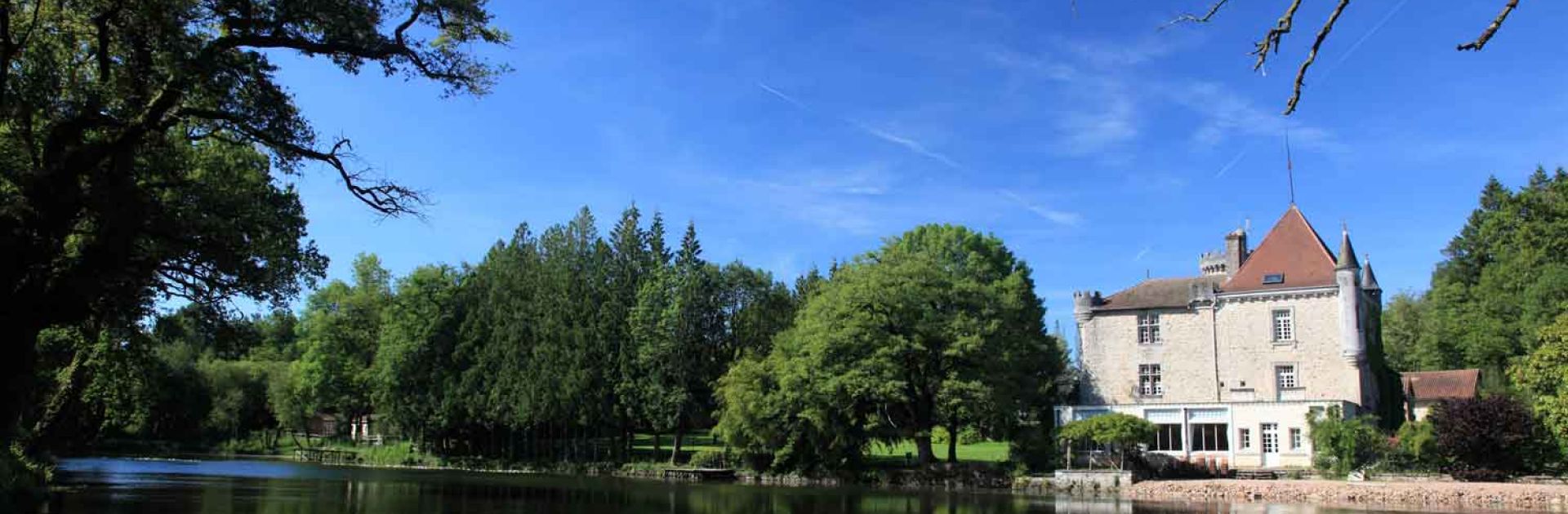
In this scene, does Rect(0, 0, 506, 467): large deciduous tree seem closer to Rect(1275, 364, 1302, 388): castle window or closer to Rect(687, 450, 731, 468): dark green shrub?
Rect(687, 450, 731, 468): dark green shrub

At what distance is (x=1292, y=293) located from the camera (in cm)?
4181

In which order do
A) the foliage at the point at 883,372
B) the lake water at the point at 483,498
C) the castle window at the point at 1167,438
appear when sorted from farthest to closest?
the castle window at the point at 1167,438, the foliage at the point at 883,372, the lake water at the point at 483,498

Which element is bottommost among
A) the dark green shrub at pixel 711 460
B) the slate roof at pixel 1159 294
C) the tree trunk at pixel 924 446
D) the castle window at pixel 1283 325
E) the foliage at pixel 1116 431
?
the dark green shrub at pixel 711 460

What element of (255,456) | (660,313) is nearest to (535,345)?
(660,313)

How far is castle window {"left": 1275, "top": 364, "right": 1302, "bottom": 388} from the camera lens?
4175cm

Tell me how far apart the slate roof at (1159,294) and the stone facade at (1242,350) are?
0.23 feet

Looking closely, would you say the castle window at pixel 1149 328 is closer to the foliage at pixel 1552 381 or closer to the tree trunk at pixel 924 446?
the tree trunk at pixel 924 446

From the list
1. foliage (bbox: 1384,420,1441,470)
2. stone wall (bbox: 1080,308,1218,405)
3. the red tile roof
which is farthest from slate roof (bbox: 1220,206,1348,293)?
foliage (bbox: 1384,420,1441,470)

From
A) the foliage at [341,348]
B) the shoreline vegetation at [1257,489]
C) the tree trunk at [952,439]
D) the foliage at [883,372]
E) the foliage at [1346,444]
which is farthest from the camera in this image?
the foliage at [341,348]

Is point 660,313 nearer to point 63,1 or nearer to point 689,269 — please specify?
point 689,269

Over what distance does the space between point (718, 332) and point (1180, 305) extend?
21.3 m

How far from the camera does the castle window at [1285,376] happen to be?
41.8 metres

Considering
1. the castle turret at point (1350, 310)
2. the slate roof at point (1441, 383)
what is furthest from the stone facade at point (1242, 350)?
the slate roof at point (1441, 383)

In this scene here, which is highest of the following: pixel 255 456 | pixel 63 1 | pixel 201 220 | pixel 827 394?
pixel 63 1
